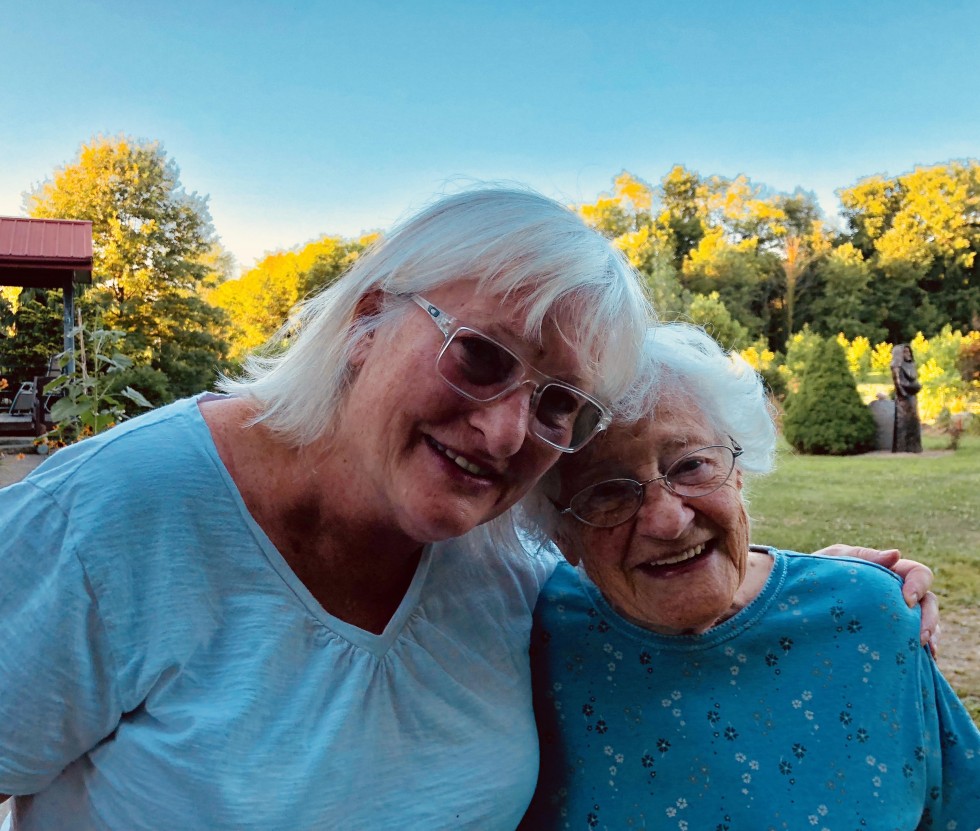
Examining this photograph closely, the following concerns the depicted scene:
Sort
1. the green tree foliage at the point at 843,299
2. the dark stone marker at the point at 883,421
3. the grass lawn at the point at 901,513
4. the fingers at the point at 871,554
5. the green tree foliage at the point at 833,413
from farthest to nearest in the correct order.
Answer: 1. the green tree foliage at the point at 843,299
2. the dark stone marker at the point at 883,421
3. the green tree foliage at the point at 833,413
4. the grass lawn at the point at 901,513
5. the fingers at the point at 871,554

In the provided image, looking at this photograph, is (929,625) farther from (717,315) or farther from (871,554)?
(717,315)

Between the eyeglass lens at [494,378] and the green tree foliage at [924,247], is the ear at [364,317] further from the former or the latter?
the green tree foliage at [924,247]

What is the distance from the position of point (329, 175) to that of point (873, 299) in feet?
32.1

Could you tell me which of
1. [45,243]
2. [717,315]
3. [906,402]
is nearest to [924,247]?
[717,315]

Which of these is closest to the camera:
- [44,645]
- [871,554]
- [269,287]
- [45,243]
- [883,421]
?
[44,645]

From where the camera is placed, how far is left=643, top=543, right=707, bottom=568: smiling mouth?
4.36 ft

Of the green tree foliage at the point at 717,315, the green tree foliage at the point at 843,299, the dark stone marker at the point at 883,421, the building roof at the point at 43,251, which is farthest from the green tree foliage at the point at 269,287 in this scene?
the dark stone marker at the point at 883,421

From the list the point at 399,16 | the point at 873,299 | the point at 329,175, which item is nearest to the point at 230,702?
the point at 399,16

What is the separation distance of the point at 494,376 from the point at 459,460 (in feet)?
0.42

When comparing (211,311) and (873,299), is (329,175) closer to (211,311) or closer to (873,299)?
(211,311)

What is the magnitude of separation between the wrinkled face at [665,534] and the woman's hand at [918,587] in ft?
0.99

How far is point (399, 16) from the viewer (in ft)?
29.4

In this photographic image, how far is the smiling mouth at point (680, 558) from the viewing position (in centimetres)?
133

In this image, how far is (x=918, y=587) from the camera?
4.53 feet
